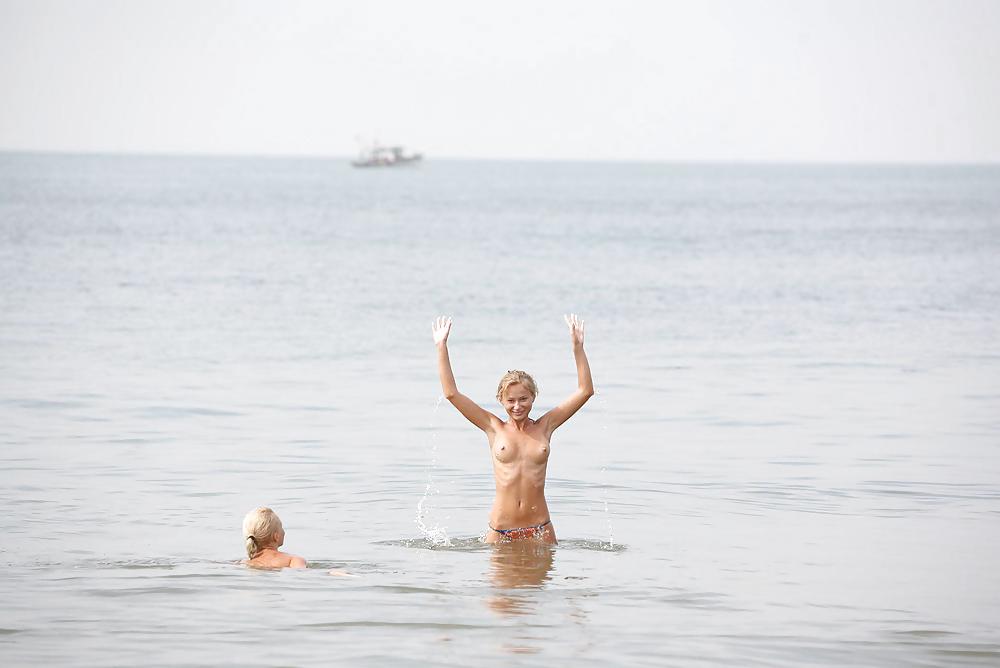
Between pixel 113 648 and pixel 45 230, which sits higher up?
pixel 45 230

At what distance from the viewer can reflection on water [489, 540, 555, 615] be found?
8.98 metres

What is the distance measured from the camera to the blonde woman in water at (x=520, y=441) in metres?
9.98

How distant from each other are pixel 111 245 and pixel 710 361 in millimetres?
33684

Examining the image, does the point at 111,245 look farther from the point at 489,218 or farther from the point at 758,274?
the point at 489,218

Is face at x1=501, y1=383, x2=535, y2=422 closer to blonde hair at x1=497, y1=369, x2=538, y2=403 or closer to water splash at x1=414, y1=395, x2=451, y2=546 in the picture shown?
blonde hair at x1=497, y1=369, x2=538, y2=403

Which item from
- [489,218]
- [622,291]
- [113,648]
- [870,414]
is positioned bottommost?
[113,648]

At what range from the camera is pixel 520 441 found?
10.2m

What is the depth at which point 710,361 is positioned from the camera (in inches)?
890

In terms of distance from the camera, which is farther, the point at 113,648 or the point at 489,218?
the point at 489,218

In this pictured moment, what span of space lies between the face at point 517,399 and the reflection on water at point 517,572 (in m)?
0.98

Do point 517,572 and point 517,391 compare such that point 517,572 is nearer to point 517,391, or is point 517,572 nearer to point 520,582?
point 520,582

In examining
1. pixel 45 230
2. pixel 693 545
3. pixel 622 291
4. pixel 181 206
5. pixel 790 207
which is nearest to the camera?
pixel 693 545

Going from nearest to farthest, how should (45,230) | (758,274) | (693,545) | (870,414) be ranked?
(693,545) < (870,414) < (758,274) < (45,230)

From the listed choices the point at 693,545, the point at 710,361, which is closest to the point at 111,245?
the point at 710,361
